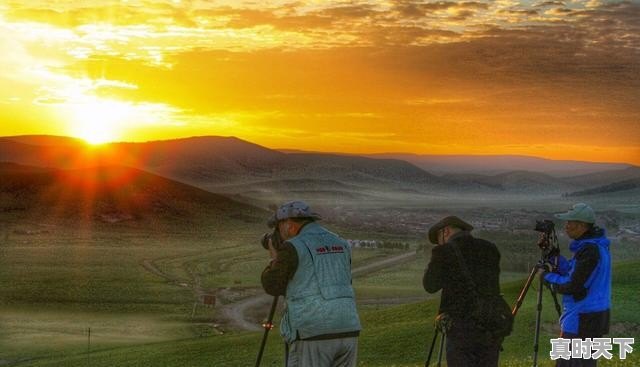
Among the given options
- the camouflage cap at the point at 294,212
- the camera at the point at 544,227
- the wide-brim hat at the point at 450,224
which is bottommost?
the camera at the point at 544,227

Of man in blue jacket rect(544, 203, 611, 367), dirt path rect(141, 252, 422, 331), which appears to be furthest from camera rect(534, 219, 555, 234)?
dirt path rect(141, 252, 422, 331)

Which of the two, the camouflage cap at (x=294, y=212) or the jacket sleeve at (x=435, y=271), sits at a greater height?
the camouflage cap at (x=294, y=212)

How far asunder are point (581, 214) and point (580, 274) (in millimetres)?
835

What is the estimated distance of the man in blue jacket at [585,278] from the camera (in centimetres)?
1186

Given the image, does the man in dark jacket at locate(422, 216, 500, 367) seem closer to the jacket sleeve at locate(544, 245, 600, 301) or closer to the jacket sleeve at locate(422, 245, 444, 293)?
the jacket sleeve at locate(422, 245, 444, 293)

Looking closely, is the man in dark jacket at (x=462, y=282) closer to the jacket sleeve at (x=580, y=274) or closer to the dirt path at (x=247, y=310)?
the jacket sleeve at (x=580, y=274)

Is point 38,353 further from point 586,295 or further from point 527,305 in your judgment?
point 586,295

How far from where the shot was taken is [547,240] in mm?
12734

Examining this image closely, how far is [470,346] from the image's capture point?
10523 millimetres

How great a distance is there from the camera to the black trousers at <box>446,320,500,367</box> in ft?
34.4

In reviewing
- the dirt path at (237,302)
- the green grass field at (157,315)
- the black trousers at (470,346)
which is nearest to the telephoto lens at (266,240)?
the black trousers at (470,346)

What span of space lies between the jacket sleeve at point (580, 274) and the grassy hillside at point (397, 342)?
9.87 metres

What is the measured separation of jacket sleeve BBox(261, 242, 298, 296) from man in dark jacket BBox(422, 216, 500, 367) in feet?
5.95

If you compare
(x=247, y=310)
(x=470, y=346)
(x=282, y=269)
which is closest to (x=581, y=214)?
(x=470, y=346)
